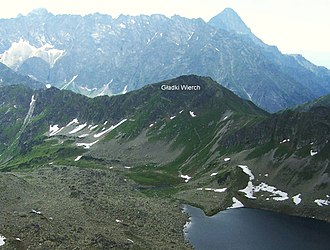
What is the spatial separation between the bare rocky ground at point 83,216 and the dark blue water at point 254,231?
6114mm

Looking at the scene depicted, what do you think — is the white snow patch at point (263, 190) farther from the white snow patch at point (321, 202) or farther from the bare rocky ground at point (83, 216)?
the bare rocky ground at point (83, 216)

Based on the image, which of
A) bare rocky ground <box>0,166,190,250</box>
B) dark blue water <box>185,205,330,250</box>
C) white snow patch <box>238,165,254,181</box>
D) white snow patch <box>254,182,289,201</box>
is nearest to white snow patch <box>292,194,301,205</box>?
white snow patch <box>254,182,289,201</box>

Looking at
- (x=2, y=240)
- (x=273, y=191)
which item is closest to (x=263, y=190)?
(x=273, y=191)

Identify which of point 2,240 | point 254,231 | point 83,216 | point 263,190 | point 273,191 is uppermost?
point 2,240

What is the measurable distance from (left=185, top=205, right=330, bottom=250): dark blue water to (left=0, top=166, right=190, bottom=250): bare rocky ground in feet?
20.1

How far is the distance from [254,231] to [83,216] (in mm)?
50763

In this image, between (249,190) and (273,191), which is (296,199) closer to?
(273,191)

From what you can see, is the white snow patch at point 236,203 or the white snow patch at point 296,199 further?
the white snow patch at point 236,203

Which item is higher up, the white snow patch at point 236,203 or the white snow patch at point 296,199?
the white snow patch at point 296,199

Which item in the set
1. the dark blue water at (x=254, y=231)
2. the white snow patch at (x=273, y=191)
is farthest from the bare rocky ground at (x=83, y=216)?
the white snow patch at (x=273, y=191)

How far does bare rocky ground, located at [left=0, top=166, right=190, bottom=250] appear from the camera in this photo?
97375 millimetres

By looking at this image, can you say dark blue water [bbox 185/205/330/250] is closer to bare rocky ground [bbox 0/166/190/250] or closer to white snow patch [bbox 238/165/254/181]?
bare rocky ground [bbox 0/166/190/250]

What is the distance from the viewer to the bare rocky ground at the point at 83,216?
9738 cm

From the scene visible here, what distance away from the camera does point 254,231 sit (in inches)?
5022
